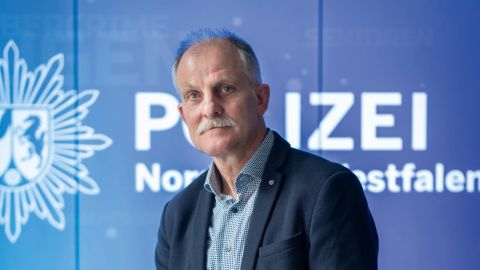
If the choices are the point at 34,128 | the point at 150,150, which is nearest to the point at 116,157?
the point at 150,150

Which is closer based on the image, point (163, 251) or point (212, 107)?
point (212, 107)

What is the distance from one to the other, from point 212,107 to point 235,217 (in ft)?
1.02

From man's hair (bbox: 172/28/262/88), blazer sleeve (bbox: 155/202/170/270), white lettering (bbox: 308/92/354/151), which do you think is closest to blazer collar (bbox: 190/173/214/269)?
blazer sleeve (bbox: 155/202/170/270)

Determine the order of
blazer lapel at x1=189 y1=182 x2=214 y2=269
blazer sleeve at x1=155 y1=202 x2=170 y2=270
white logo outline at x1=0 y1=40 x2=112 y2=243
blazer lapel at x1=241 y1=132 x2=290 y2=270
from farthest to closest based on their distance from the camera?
1. white logo outline at x1=0 y1=40 x2=112 y2=243
2. blazer sleeve at x1=155 y1=202 x2=170 y2=270
3. blazer lapel at x1=189 y1=182 x2=214 y2=269
4. blazer lapel at x1=241 y1=132 x2=290 y2=270

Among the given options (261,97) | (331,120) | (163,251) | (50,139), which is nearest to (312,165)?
(261,97)

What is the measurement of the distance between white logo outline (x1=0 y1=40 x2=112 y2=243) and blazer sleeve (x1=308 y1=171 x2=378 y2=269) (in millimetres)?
2308

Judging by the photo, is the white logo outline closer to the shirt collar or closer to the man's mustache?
the shirt collar

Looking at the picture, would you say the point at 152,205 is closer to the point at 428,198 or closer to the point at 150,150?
the point at 150,150

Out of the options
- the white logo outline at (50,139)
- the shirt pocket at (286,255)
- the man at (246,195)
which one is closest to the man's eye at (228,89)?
the man at (246,195)

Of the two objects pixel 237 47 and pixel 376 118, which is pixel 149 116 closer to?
pixel 376 118

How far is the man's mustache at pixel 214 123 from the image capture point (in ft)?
4.99

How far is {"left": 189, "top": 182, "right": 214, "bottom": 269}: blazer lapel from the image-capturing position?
60.8 inches

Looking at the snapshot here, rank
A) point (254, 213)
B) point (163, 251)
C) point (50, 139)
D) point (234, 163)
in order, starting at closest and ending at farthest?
1. point (254, 213)
2. point (234, 163)
3. point (163, 251)
4. point (50, 139)

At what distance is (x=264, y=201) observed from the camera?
1.50m
